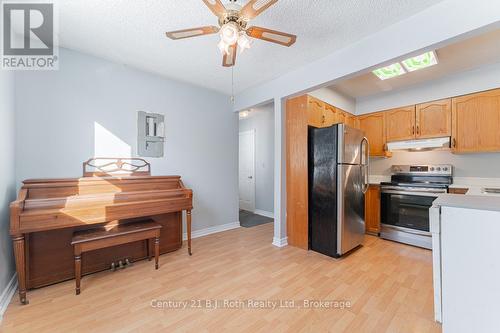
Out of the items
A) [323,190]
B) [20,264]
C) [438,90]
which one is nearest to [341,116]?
[438,90]

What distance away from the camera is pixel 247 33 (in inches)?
60.9

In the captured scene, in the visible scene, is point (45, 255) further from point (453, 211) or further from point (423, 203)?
point (423, 203)

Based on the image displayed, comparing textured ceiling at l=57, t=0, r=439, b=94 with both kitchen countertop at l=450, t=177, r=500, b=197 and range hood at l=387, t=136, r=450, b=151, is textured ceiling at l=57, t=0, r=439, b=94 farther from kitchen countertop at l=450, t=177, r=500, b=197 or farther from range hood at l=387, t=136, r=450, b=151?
kitchen countertop at l=450, t=177, r=500, b=197

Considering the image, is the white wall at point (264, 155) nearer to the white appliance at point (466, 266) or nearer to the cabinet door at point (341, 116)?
the cabinet door at point (341, 116)

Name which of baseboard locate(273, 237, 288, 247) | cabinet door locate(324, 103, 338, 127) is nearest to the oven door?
cabinet door locate(324, 103, 338, 127)

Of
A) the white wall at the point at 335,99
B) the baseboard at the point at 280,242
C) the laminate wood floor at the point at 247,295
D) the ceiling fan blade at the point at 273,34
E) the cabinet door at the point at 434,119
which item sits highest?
the white wall at the point at 335,99

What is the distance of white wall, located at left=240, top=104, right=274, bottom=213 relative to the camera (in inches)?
188

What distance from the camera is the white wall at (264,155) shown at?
15.7ft

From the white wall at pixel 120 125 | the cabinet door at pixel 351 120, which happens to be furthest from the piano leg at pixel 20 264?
the cabinet door at pixel 351 120

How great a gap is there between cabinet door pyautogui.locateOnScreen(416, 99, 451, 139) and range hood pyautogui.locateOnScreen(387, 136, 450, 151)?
0.11 m

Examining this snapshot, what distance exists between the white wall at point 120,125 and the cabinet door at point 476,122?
10.9ft

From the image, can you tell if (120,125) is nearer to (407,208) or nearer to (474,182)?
(407,208)

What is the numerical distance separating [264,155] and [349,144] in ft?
8.05

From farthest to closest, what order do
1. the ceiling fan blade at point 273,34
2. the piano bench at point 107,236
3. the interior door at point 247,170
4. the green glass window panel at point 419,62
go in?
the interior door at point 247,170
the green glass window panel at point 419,62
the piano bench at point 107,236
the ceiling fan blade at point 273,34
